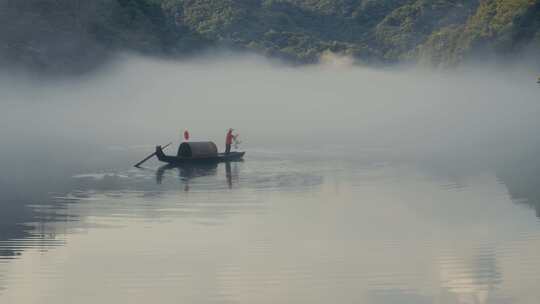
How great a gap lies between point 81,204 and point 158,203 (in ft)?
10.9

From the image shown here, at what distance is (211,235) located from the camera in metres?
37.0

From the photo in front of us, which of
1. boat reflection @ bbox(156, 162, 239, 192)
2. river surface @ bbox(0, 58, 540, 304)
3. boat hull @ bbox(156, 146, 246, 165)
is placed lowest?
river surface @ bbox(0, 58, 540, 304)

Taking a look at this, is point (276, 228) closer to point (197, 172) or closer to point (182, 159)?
point (197, 172)

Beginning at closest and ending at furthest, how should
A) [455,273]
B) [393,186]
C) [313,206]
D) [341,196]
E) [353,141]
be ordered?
[455,273] → [313,206] → [341,196] → [393,186] → [353,141]

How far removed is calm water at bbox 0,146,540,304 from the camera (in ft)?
92.3

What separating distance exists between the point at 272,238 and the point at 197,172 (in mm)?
30999

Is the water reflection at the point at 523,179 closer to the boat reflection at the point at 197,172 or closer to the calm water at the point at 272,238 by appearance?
the calm water at the point at 272,238

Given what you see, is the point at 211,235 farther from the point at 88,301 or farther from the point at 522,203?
the point at 522,203

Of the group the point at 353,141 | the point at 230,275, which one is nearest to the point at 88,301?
the point at 230,275

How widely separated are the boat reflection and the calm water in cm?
46

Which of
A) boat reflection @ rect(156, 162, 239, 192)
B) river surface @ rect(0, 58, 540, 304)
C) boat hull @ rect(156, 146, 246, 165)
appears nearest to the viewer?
river surface @ rect(0, 58, 540, 304)

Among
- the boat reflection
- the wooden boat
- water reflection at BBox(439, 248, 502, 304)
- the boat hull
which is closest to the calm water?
water reflection at BBox(439, 248, 502, 304)

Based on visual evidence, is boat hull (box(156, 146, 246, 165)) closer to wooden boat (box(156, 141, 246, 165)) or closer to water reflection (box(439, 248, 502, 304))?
wooden boat (box(156, 141, 246, 165))

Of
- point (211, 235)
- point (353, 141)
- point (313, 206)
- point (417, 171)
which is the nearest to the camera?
point (211, 235)
